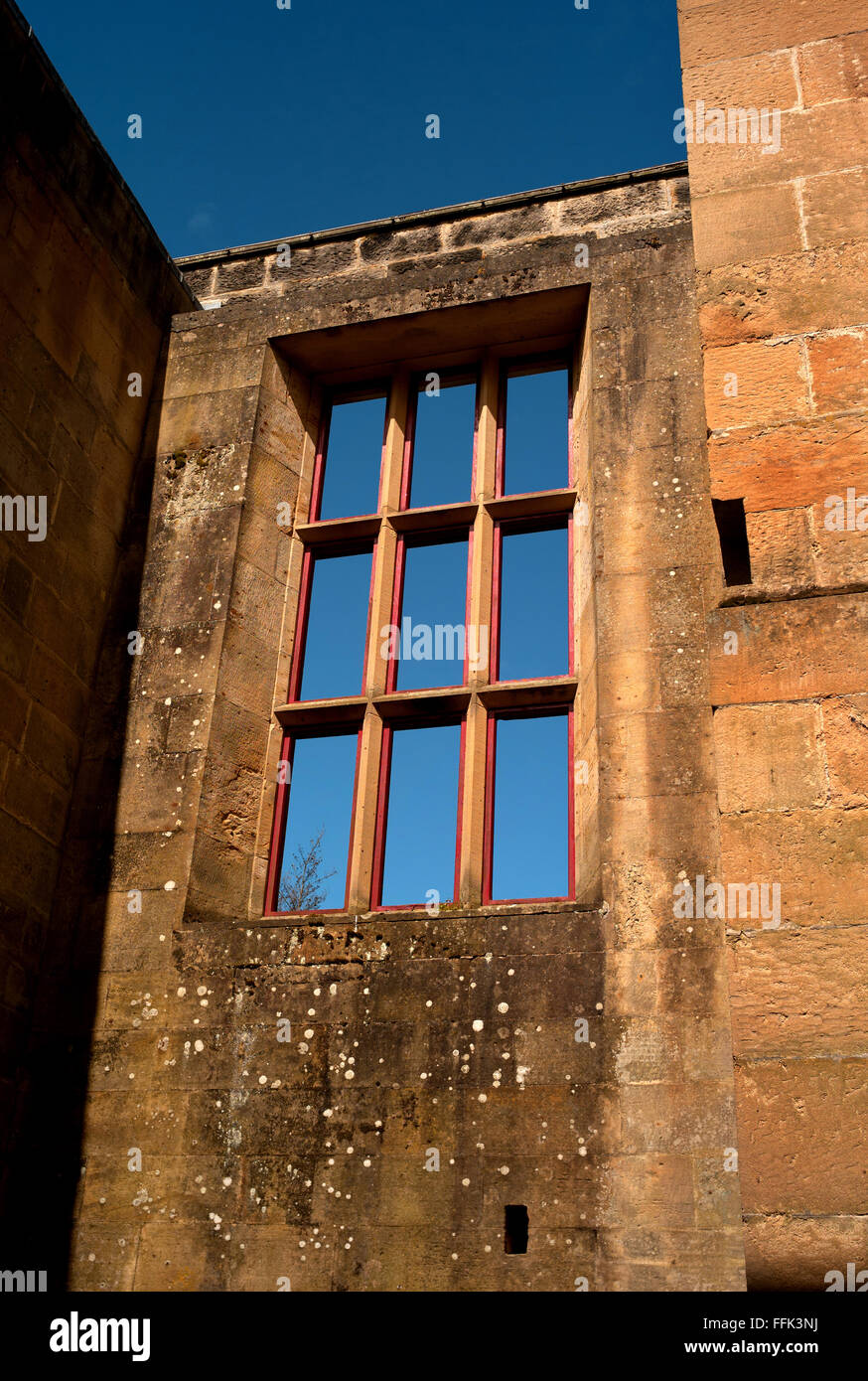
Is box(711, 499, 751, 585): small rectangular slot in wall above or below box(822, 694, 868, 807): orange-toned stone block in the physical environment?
above

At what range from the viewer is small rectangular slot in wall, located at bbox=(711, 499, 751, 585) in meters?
2.96

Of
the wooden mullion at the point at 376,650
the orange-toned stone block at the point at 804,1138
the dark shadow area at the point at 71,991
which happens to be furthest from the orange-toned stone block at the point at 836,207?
the dark shadow area at the point at 71,991

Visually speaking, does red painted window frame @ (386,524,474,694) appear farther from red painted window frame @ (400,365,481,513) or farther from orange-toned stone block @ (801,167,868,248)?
orange-toned stone block @ (801,167,868,248)

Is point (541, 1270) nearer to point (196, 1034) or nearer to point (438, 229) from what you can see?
point (196, 1034)

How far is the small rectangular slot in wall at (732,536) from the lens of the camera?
296 cm

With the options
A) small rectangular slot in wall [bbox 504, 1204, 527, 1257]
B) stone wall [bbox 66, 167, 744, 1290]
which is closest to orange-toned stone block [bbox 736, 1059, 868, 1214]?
stone wall [bbox 66, 167, 744, 1290]

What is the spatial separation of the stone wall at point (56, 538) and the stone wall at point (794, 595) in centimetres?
318

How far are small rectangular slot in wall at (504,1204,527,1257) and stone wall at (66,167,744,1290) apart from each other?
1.3 inches

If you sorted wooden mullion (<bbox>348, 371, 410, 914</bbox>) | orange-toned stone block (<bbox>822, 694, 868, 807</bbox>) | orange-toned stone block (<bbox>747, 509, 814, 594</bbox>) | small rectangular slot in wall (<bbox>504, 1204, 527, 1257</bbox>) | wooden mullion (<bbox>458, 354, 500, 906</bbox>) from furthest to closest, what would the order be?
wooden mullion (<bbox>348, 371, 410, 914</bbox>)
wooden mullion (<bbox>458, 354, 500, 906</bbox>)
small rectangular slot in wall (<bbox>504, 1204, 527, 1257</bbox>)
orange-toned stone block (<bbox>747, 509, 814, 594</bbox>)
orange-toned stone block (<bbox>822, 694, 868, 807</bbox>)

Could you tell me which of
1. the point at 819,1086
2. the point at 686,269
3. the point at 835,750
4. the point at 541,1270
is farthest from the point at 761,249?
the point at 541,1270

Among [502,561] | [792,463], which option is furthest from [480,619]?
[792,463]

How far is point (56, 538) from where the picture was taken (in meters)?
5.52

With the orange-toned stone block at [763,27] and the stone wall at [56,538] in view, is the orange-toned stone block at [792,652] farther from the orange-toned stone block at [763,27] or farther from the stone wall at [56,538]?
the stone wall at [56,538]

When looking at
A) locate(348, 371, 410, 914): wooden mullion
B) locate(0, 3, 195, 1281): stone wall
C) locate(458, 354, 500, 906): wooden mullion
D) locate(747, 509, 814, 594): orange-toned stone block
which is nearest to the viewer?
locate(747, 509, 814, 594): orange-toned stone block
